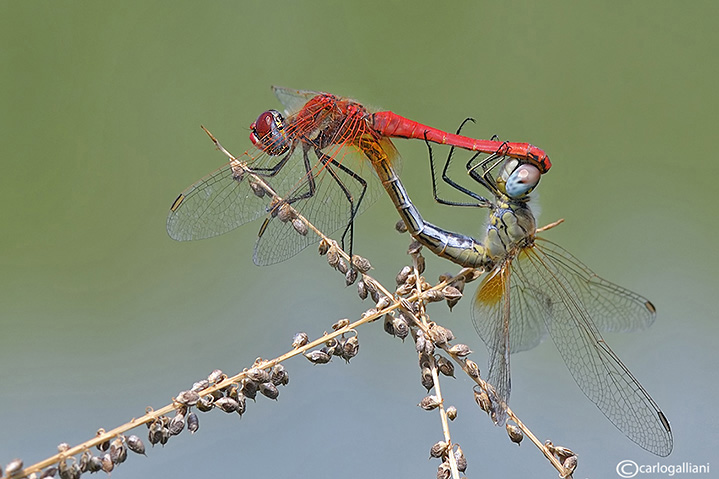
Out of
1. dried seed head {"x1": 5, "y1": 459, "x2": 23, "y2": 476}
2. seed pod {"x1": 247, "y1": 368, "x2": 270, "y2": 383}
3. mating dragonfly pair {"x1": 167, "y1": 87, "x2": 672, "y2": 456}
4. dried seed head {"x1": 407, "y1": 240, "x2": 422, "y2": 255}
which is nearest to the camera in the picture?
dried seed head {"x1": 5, "y1": 459, "x2": 23, "y2": 476}

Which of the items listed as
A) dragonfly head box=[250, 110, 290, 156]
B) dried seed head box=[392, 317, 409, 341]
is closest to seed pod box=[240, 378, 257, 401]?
dried seed head box=[392, 317, 409, 341]

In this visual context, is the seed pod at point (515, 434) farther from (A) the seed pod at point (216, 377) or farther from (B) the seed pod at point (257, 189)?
(B) the seed pod at point (257, 189)

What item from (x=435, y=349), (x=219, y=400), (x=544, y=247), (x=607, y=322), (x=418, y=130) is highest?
(x=418, y=130)

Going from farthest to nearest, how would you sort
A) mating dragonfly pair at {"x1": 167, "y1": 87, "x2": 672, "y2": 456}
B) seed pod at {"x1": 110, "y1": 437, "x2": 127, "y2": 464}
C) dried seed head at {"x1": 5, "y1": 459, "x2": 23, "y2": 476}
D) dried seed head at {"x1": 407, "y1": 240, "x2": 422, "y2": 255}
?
mating dragonfly pair at {"x1": 167, "y1": 87, "x2": 672, "y2": 456} < dried seed head at {"x1": 407, "y1": 240, "x2": 422, "y2": 255} < seed pod at {"x1": 110, "y1": 437, "x2": 127, "y2": 464} < dried seed head at {"x1": 5, "y1": 459, "x2": 23, "y2": 476}

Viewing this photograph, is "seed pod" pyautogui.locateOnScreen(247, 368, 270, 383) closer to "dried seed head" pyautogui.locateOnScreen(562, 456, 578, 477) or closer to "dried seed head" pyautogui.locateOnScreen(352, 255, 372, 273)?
"dried seed head" pyautogui.locateOnScreen(352, 255, 372, 273)

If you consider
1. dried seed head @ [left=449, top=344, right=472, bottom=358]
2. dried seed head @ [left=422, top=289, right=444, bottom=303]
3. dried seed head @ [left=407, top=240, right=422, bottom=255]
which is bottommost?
dried seed head @ [left=449, top=344, right=472, bottom=358]

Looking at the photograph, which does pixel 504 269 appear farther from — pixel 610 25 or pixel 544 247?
pixel 610 25

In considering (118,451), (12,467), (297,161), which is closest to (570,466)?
(118,451)

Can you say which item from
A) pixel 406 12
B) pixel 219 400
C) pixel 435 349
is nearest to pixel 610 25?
pixel 406 12
